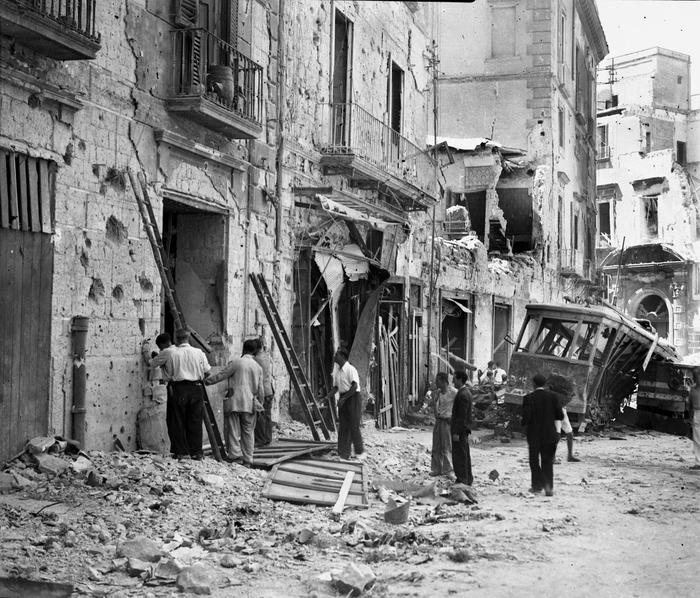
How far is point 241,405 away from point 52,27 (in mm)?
4310

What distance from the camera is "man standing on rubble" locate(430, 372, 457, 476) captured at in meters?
11.0

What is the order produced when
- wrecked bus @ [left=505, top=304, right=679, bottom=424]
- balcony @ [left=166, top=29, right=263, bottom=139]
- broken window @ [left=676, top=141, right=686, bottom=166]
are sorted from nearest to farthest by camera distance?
balcony @ [left=166, top=29, right=263, bottom=139], wrecked bus @ [left=505, top=304, right=679, bottom=424], broken window @ [left=676, top=141, right=686, bottom=166]

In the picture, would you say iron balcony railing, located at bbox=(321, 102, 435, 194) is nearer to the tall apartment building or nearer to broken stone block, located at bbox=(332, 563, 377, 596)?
the tall apartment building

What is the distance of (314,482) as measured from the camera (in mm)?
9570

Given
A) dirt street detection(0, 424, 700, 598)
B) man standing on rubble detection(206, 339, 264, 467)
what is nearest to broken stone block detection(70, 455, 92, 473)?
dirt street detection(0, 424, 700, 598)

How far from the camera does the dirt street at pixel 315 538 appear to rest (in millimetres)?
6098

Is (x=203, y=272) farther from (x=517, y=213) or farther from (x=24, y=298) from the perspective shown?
(x=517, y=213)

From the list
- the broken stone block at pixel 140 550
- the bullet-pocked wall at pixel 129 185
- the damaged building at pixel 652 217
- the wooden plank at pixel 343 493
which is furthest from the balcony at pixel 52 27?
the damaged building at pixel 652 217

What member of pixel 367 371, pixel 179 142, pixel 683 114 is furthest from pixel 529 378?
pixel 683 114

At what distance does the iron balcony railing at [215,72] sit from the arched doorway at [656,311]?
3254 cm

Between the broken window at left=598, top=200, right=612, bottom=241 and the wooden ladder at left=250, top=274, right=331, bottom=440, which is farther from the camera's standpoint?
the broken window at left=598, top=200, right=612, bottom=241

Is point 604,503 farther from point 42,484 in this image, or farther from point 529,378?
point 529,378

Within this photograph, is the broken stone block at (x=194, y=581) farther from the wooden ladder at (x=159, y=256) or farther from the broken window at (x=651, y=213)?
the broken window at (x=651, y=213)

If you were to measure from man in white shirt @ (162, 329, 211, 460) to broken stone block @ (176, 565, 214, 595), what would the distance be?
3714mm
